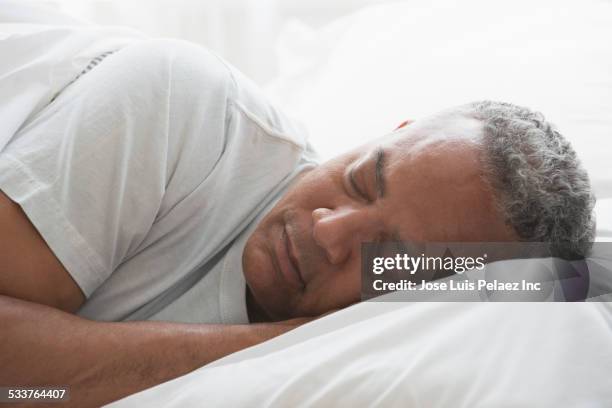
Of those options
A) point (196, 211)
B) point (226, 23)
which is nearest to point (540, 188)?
point (196, 211)

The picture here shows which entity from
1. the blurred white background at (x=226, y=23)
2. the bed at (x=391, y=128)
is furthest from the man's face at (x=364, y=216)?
the blurred white background at (x=226, y=23)

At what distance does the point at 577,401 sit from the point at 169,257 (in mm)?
517

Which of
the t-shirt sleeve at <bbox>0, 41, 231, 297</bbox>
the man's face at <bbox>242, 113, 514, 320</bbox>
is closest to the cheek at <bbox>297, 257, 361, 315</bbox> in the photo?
the man's face at <bbox>242, 113, 514, 320</bbox>

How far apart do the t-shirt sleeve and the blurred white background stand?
1.02 metres

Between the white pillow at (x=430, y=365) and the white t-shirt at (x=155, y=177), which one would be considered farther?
the white t-shirt at (x=155, y=177)

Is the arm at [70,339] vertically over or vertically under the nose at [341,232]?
under

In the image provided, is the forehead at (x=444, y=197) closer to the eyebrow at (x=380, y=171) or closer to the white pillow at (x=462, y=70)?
the eyebrow at (x=380, y=171)

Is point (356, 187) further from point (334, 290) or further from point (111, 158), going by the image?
point (111, 158)

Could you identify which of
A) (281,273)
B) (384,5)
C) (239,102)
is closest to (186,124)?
(239,102)

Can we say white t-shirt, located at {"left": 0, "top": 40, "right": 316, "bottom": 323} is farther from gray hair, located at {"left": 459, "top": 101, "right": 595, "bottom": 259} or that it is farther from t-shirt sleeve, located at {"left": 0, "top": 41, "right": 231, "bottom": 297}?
gray hair, located at {"left": 459, "top": 101, "right": 595, "bottom": 259}

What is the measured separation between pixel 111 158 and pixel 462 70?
0.83 meters

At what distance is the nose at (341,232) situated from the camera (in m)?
0.79

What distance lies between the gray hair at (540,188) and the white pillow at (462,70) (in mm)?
277

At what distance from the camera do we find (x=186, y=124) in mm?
816
